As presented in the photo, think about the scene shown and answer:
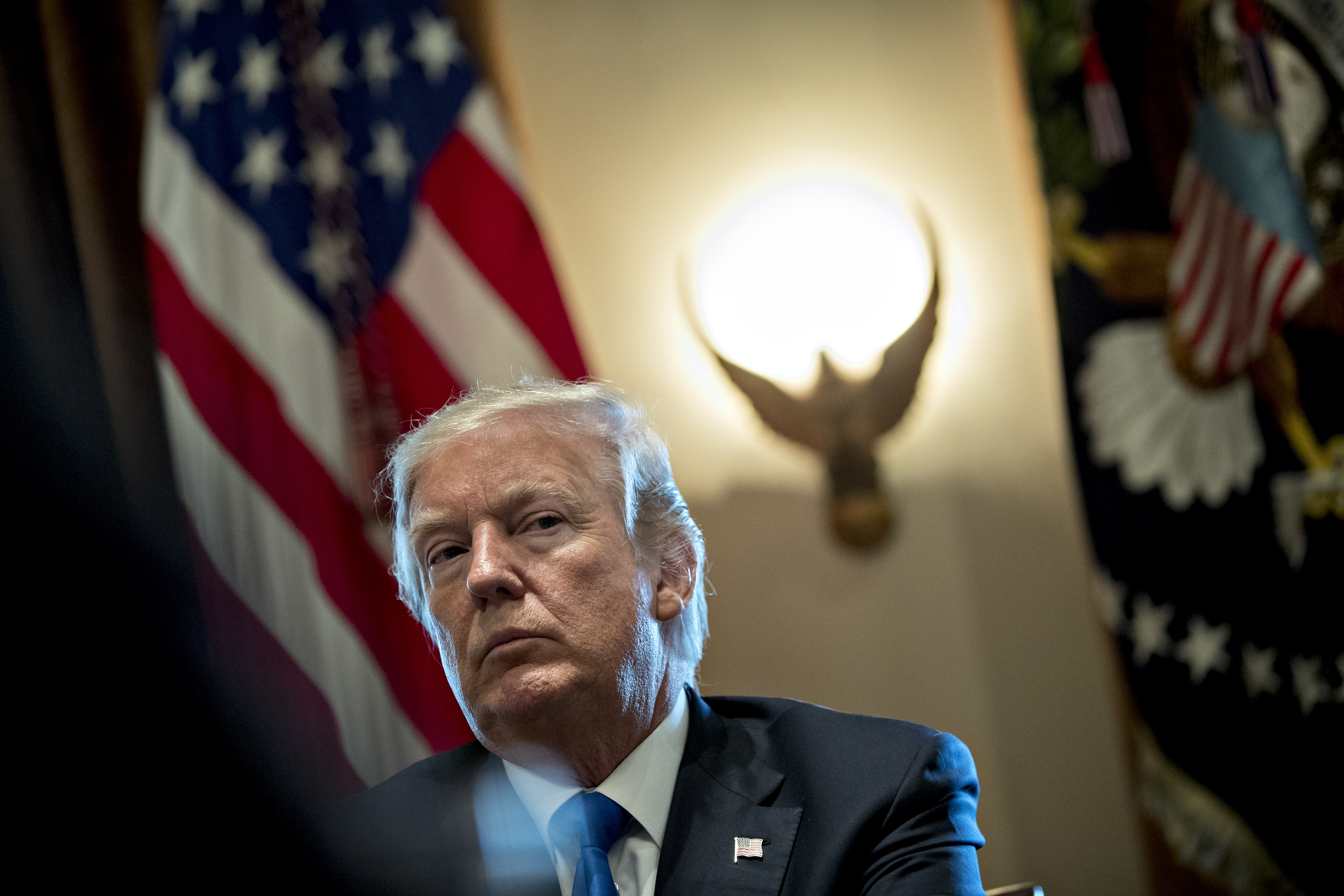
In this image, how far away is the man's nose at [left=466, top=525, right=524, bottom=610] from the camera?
1222 mm

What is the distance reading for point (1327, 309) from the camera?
210 cm

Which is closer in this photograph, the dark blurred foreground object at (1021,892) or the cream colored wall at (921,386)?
the dark blurred foreground object at (1021,892)

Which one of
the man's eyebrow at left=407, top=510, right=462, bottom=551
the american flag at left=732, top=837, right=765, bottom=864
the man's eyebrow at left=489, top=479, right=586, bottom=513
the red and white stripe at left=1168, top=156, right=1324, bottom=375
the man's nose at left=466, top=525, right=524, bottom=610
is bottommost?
the american flag at left=732, top=837, right=765, bottom=864

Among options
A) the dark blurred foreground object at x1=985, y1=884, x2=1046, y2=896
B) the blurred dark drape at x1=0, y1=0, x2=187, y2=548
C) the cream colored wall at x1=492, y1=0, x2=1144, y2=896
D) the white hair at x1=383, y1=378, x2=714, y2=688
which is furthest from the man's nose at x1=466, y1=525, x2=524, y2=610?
the blurred dark drape at x1=0, y1=0, x2=187, y2=548

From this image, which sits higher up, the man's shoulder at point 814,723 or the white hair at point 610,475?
the white hair at point 610,475

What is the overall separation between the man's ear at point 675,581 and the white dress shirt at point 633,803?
0.49ft

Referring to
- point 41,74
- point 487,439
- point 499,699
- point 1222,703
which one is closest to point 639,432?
point 487,439

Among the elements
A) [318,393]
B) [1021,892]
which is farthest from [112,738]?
[318,393]

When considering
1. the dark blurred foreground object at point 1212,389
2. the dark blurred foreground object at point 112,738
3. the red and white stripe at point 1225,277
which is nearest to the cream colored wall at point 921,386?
the dark blurred foreground object at point 1212,389

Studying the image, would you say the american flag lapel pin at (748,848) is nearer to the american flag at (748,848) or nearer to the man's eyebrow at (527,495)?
the american flag at (748,848)

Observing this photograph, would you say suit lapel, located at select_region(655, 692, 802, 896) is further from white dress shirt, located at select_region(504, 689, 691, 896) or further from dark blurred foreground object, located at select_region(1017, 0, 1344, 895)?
dark blurred foreground object, located at select_region(1017, 0, 1344, 895)

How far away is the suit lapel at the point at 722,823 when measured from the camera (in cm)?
118

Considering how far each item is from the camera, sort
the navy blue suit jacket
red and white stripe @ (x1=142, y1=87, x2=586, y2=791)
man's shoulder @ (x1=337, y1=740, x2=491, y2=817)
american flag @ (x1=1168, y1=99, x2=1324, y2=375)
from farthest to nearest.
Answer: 1. red and white stripe @ (x1=142, y1=87, x2=586, y2=791)
2. american flag @ (x1=1168, y1=99, x2=1324, y2=375)
3. man's shoulder @ (x1=337, y1=740, x2=491, y2=817)
4. the navy blue suit jacket

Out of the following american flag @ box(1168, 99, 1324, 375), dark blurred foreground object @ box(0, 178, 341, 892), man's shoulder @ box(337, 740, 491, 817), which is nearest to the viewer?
dark blurred foreground object @ box(0, 178, 341, 892)
